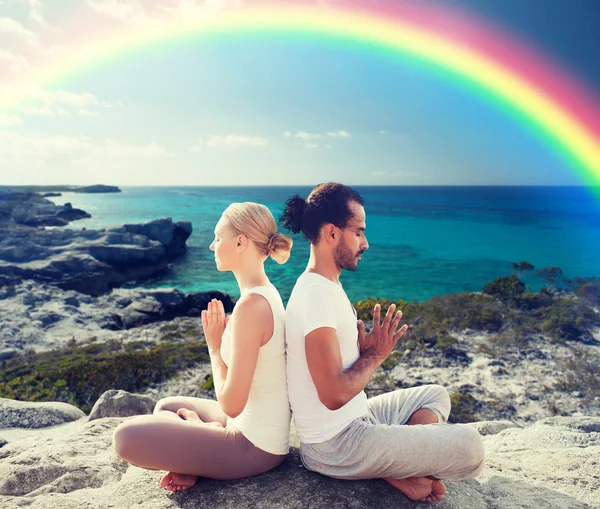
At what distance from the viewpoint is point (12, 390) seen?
35.2 feet

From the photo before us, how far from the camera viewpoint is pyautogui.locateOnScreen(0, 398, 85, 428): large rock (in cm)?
573

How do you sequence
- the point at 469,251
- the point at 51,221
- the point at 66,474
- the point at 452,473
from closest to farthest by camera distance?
the point at 452,473 → the point at 66,474 → the point at 469,251 → the point at 51,221

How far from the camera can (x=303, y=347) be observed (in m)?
2.95

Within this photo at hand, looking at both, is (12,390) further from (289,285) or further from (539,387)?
(289,285)

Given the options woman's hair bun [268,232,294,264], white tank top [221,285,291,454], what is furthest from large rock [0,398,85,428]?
woman's hair bun [268,232,294,264]

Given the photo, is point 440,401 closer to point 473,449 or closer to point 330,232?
point 473,449

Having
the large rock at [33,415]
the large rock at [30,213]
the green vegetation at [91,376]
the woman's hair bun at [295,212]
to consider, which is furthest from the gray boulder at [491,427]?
the large rock at [30,213]

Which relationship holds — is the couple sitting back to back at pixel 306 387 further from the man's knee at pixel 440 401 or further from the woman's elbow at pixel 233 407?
the man's knee at pixel 440 401

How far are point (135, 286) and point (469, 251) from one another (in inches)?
1470

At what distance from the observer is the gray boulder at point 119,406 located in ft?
19.5

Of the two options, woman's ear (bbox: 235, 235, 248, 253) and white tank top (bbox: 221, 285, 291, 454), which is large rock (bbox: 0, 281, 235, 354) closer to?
white tank top (bbox: 221, 285, 291, 454)

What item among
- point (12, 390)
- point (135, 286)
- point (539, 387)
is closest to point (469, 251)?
point (135, 286)

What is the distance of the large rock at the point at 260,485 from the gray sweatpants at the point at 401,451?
0.74 ft

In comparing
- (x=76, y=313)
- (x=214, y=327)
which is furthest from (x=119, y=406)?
(x=76, y=313)
